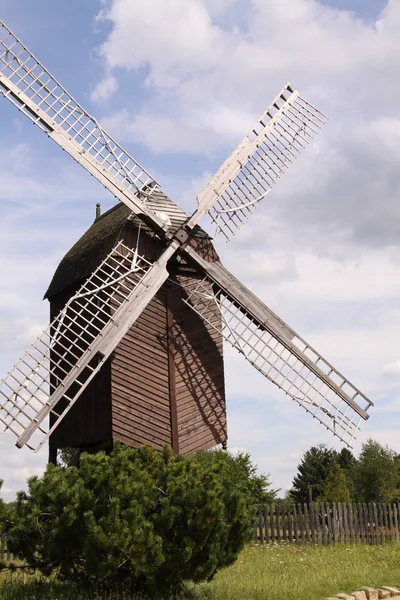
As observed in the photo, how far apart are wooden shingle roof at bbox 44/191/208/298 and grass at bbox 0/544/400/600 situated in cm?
735

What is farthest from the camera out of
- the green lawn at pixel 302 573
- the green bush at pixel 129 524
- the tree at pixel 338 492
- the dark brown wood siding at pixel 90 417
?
the tree at pixel 338 492

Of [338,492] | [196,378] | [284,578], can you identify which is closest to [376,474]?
[338,492]

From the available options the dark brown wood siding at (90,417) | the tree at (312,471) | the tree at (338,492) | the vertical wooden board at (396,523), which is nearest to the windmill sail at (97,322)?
the dark brown wood siding at (90,417)

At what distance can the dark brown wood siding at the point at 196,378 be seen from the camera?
16.8m

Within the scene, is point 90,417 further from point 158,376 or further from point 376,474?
point 376,474

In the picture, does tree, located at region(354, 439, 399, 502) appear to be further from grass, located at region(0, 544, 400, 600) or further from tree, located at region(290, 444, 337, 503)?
grass, located at region(0, 544, 400, 600)

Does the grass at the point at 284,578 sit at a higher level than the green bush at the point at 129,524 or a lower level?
lower

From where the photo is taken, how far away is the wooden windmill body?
1606 cm

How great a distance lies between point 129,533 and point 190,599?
2.16 metres

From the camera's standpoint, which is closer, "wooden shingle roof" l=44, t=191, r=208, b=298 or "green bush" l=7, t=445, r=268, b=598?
"green bush" l=7, t=445, r=268, b=598

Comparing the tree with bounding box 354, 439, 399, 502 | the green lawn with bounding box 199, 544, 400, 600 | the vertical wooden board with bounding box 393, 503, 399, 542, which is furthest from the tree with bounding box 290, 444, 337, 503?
the green lawn with bounding box 199, 544, 400, 600

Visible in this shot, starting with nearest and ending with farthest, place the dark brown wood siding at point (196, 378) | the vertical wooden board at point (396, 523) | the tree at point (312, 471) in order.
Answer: the dark brown wood siding at point (196, 378), the vertical wooden board at point (396, 523), the tree at point (312, 471)

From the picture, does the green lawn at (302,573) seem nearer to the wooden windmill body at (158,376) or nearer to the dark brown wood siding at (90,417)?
the wooden windmill body at (158,376)

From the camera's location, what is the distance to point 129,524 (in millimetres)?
9750
